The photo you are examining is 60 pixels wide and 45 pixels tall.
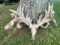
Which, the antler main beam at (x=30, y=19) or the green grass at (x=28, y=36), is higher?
the antler main beam at (x=30, y=19)

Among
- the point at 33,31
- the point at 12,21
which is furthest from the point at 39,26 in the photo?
the point at 12,21

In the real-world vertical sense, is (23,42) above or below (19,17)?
below

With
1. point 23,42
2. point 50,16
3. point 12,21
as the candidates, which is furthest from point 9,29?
point 50,16

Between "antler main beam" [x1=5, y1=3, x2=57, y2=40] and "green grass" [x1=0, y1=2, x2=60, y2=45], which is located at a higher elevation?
"antler main beam" [x1=5, y1=3, x2=57, y2=40]

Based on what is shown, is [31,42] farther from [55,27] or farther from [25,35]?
[55,27]

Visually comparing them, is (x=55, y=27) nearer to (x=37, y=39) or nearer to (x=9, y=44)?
(x=37, y=39)

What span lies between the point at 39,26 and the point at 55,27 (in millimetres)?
496

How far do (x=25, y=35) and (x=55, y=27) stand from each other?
0.93 m

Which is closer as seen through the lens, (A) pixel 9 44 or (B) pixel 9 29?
(A) pixel 9 44

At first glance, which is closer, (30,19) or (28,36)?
(28,36)

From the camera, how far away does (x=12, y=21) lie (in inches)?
275

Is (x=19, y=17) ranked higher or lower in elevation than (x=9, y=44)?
higher

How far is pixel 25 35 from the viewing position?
6645 millimetres

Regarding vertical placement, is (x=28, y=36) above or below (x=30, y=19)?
below
